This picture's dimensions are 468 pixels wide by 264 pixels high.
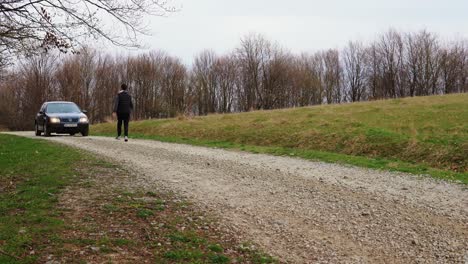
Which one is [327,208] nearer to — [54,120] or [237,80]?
[54,120]

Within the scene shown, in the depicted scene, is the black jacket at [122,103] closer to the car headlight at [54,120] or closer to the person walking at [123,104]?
the person walking at [123,104]

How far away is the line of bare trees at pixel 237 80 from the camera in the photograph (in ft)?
212

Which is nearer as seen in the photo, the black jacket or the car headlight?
the black jacket

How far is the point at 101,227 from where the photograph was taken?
18.3 feet

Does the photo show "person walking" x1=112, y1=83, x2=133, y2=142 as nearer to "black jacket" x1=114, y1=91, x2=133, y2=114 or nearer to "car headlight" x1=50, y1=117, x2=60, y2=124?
"black jacket" x1=114, y1=91, x2=133, y2=114

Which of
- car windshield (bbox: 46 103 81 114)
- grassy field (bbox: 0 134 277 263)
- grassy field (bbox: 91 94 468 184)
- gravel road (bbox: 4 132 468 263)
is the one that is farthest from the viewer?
car windshield (bbox: 46 103 81 114)

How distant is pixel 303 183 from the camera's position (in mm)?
8922

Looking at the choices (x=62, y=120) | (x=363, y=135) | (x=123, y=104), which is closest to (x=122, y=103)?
(x=123, y=104)

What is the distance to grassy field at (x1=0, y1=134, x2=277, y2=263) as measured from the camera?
15.5 ft

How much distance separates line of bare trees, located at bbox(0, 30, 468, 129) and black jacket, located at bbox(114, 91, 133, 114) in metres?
44.2

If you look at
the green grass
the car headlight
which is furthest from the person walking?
the green grass

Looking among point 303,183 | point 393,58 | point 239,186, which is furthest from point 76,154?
point 393,58

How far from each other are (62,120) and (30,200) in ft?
48.5

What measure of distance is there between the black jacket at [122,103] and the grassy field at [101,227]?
366 inches
